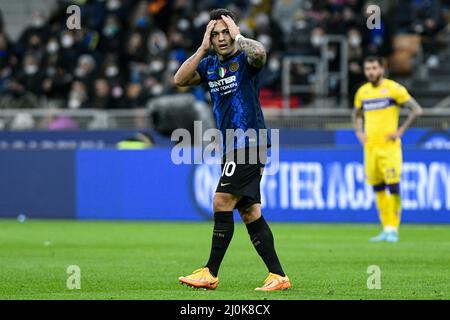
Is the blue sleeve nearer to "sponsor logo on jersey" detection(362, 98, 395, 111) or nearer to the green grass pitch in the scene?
the green grass pitch

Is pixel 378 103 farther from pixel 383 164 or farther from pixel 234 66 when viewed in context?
pixel 234 66

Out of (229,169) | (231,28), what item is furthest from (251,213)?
(231,28)

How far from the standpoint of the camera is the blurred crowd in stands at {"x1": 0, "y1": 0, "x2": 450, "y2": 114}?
2542cm

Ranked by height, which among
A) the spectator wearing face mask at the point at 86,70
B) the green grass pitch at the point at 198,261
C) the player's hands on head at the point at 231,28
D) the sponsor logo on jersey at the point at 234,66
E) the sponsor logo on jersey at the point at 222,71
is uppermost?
the spectator wearing face mask at the point at 86,70

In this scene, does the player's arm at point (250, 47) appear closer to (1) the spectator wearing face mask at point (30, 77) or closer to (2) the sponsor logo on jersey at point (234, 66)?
(2) the sponsor logo on jersey at point (234, 66)

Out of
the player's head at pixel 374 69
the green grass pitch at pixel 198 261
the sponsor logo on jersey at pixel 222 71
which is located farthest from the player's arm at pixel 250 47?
the player's head at pixel 374 69

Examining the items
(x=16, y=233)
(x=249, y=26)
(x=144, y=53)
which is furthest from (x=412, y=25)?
(x=16, y=233)

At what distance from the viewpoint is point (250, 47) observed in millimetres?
9797

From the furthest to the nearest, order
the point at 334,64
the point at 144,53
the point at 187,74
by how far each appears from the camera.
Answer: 1. the point at 144,53
2. the point at 334,64
3. the point at 187,74

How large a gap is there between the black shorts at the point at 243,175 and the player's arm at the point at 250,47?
82 cm

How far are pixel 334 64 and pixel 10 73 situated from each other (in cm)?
832

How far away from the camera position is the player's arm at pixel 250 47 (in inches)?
385

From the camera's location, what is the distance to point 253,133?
33.4ft
